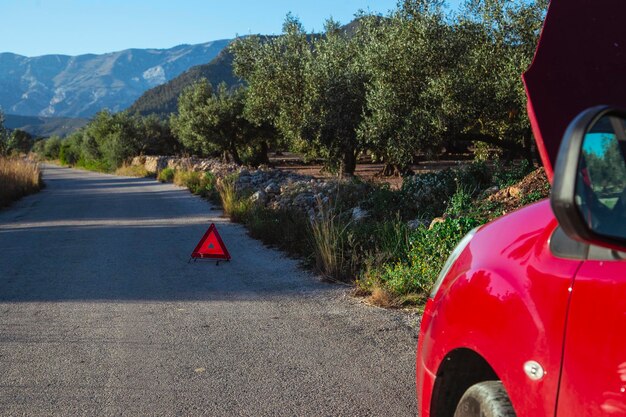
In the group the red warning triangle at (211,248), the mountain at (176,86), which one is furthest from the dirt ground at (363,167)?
the mountain at (176,86)

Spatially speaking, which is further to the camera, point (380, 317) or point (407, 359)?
point (380, 317)

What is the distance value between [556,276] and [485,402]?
22.7 inches

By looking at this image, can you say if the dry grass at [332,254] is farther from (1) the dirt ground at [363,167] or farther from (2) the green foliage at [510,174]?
(1) the dirt ground at [363,167]

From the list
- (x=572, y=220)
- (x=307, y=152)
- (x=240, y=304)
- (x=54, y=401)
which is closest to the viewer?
(x=572, y=220)

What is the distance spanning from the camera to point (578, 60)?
272 centimetres

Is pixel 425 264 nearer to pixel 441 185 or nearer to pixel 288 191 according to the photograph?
pixel 441 185

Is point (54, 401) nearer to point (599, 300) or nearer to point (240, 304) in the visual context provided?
point (240, 304)

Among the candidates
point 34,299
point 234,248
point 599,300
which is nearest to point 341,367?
point 599,300

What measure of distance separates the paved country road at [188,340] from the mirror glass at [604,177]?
8.37 feet

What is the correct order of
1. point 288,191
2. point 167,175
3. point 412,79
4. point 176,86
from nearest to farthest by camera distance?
point 288,191 → point 412,79 → point 167,175 → point 176,86

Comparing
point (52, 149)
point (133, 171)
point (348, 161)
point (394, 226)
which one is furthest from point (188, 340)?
point (52, 149)

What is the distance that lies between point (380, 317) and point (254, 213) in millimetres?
7126

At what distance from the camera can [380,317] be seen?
6.22 m

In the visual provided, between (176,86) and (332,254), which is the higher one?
(176,86)
